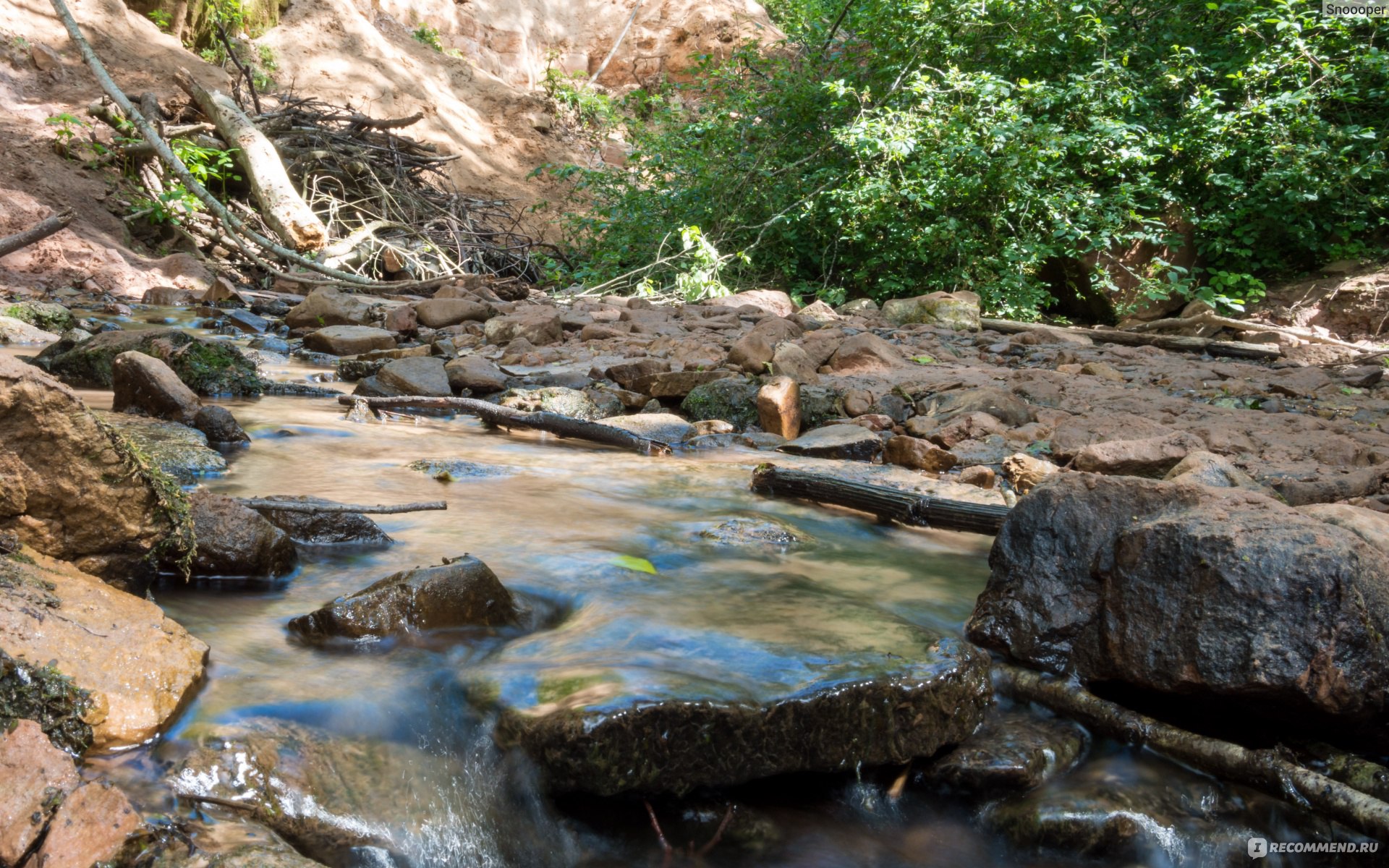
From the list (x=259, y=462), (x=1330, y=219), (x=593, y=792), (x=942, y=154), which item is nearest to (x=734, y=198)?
(x=942, y=154)

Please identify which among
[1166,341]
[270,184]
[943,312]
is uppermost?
[270,184]

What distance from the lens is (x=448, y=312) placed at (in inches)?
369

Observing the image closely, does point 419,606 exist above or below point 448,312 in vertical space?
below

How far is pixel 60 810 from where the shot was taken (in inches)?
55.0

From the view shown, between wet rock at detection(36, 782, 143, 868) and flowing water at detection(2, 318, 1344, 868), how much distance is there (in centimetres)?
12

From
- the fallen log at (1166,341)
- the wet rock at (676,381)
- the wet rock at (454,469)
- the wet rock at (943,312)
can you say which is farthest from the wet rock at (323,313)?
the fallen log at (1166,341)

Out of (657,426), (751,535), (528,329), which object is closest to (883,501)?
(751,535)

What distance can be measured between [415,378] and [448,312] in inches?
120

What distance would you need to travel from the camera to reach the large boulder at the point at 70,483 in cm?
203

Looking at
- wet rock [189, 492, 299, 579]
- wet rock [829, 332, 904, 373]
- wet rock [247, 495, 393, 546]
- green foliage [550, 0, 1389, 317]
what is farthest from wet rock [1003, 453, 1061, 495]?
green foliage [550, 0, 1389, 317]

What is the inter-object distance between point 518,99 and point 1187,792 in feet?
70.4

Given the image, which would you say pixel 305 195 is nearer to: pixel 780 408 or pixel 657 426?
pixel 657 426

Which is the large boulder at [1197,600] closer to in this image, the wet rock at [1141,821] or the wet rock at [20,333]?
the wet rock at [1141,821]

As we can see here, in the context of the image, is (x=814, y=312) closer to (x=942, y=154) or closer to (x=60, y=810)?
(x=942, y=154)
